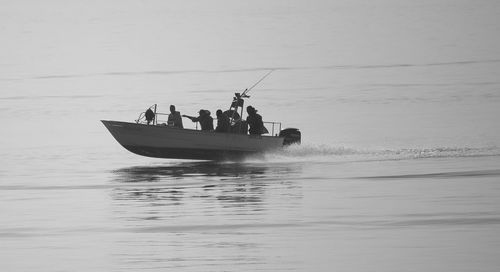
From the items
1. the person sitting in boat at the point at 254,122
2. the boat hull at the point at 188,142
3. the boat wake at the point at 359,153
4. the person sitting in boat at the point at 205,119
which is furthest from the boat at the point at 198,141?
the boat wake at the point at 359,153

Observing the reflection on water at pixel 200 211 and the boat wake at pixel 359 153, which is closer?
the reflection on water at pixel 200 211

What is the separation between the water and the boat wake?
8cm

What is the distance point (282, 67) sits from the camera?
11900cm

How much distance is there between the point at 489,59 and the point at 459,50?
15.7 metres

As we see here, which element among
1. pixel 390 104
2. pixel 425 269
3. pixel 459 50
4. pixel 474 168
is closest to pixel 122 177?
pixel 474 168

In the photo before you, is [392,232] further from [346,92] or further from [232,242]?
[346,92]

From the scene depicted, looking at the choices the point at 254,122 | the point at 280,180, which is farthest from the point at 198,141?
the point at 280,180

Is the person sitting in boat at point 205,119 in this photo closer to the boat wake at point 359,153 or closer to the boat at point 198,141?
the boat at point 198,141

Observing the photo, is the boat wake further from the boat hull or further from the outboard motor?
the boat hull

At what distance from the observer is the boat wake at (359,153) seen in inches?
1948

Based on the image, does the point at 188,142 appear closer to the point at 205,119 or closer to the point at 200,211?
the point at 205,119

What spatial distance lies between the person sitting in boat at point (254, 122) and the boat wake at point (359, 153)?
3.40 feet

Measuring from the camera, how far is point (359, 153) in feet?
170

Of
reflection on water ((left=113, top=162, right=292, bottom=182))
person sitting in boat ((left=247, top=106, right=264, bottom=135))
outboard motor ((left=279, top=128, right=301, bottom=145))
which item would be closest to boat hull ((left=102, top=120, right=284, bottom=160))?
person sitting in boat ((left=247, top=106, right=264, bottom=135))
